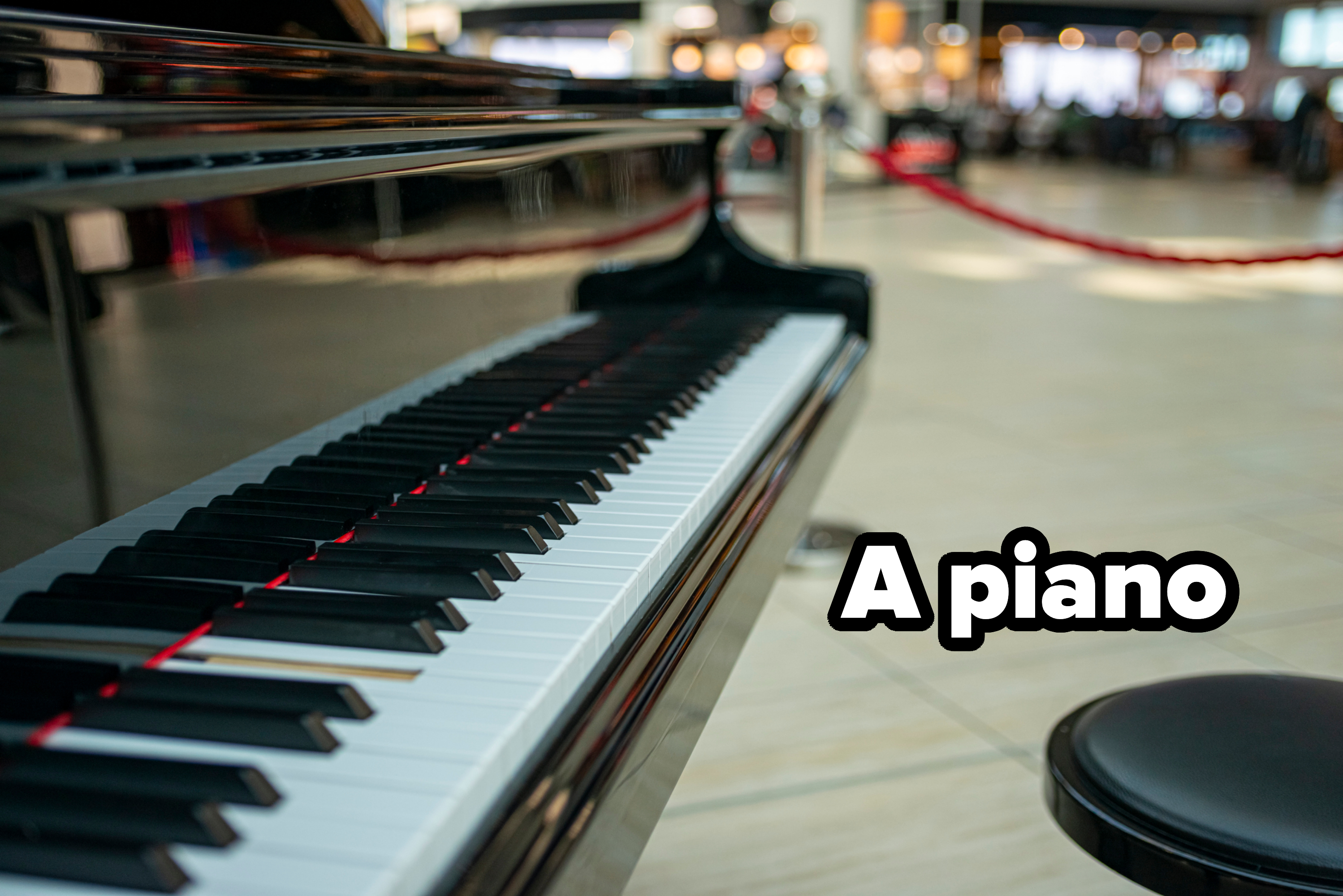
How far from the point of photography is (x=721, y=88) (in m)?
1.95

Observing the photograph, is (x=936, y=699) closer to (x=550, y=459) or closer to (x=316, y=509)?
(x=550, y=459)

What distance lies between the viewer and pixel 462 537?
37.1 inches

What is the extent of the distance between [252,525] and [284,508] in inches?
1.8

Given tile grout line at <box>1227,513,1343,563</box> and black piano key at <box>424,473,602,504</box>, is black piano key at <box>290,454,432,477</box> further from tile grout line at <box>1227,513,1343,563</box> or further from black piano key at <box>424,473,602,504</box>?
tile grout line at <box>1227,513,1343,563</box>

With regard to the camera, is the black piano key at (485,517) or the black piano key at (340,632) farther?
the black piano key at (485,517)

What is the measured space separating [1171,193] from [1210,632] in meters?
14.1

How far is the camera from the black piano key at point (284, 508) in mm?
925

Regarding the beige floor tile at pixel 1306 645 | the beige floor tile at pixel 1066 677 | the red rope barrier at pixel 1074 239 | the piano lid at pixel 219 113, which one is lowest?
the beige floor tile at pixel 1306 645

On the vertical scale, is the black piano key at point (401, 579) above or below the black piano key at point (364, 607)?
below

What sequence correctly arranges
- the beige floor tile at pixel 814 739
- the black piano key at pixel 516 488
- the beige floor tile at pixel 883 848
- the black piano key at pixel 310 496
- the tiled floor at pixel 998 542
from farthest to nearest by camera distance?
1. the beige floor tile at pixel 814 739
2. the tiled floor at pixel 998 542
3. the beige floor tile at pixel 883 848
4. the black piano key at pixel 516 488
5. the black piano key at pixel 310 496

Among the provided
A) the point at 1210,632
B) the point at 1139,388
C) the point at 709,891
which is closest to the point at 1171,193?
the point at 1139,388

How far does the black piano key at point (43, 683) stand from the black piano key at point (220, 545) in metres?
0.16

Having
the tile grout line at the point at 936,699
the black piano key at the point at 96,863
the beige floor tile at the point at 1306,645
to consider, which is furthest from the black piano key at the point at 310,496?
the beige floor tile at the point at 1306,645

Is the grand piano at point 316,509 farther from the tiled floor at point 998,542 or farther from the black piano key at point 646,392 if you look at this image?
the tiled floor at point 998,542
